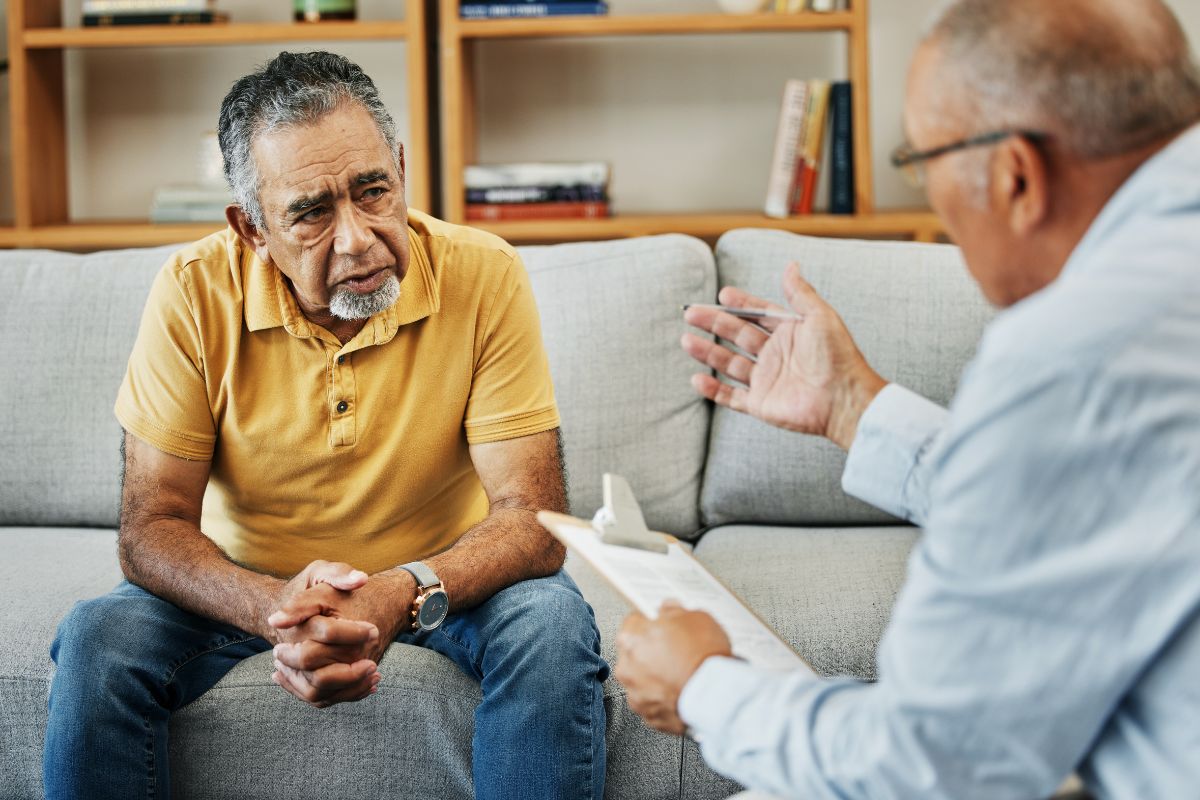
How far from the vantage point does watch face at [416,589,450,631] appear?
1.45 metres

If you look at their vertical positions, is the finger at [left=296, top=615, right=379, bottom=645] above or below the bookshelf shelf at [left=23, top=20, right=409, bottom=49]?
below

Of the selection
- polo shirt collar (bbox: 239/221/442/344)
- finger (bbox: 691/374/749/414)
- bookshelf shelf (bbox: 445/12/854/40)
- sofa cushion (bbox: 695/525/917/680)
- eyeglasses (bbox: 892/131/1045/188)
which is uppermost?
bookshelf shelf (bbox: 445/12/854/40)

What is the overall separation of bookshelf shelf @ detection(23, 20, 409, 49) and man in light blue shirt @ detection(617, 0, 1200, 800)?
1951 millimetres

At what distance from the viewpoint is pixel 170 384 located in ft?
5.18

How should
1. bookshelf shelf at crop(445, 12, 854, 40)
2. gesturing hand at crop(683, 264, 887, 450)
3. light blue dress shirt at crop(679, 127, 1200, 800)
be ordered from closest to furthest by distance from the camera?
light blue dress shirt at crop(679, 127, 1200, 800), gesturing hand at crop(683, 264, 887, 450), bookshelf shelf at crop(445, 12, 854, 40)

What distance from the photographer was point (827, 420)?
1215mm

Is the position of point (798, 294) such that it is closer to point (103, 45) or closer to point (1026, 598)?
point (1026, 598)

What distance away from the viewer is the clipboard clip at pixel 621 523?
1092 mm

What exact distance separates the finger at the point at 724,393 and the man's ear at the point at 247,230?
2.21 ft

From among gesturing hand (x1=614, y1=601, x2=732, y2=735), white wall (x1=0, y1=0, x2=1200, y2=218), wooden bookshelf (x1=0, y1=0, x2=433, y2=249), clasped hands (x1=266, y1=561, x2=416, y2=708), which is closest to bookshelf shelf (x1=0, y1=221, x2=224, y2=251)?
wooden bookshelf (x1=0, y1=0, x2=433, y2=249)

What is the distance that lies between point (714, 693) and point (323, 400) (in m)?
0.86

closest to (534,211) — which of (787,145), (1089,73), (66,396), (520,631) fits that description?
(787,145)

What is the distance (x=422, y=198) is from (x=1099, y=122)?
2001 mm

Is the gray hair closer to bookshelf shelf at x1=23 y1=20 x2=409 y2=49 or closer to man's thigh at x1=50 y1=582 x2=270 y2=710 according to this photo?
man's thigh at x1=50 y1=582 x2=270 y2=710
